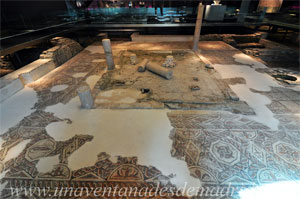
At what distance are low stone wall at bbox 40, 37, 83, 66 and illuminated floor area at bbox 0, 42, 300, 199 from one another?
254cm

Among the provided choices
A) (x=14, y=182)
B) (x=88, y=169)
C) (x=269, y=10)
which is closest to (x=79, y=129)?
(x=88, y=169)

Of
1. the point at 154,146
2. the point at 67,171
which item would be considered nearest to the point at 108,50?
the point at 154,146

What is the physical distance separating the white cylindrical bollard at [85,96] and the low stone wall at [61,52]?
12.1ft

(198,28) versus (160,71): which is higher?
(198,28)

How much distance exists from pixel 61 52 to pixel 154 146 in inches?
249

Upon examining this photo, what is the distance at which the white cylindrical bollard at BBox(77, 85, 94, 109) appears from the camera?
3190 millimetres

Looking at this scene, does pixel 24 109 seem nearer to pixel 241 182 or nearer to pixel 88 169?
pixel 88 169

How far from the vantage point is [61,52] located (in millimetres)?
6281

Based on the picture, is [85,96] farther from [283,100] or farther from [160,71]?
[283,100]

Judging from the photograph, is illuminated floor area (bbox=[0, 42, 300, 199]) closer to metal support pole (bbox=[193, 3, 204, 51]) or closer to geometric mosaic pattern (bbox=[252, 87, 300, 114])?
geometric mosaic pattern (bbox=[252, 87, 300, 114])

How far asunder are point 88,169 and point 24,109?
2656mm

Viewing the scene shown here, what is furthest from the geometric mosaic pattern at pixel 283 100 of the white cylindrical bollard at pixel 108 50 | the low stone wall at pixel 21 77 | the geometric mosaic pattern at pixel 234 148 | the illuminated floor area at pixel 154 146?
the low stone wall at pixel 21 77

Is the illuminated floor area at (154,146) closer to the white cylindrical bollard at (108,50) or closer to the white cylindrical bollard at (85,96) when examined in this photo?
the white cylindrical bollard at (85,96)

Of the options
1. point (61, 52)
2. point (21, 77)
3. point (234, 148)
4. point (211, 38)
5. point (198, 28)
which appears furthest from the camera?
point (211, 38)
